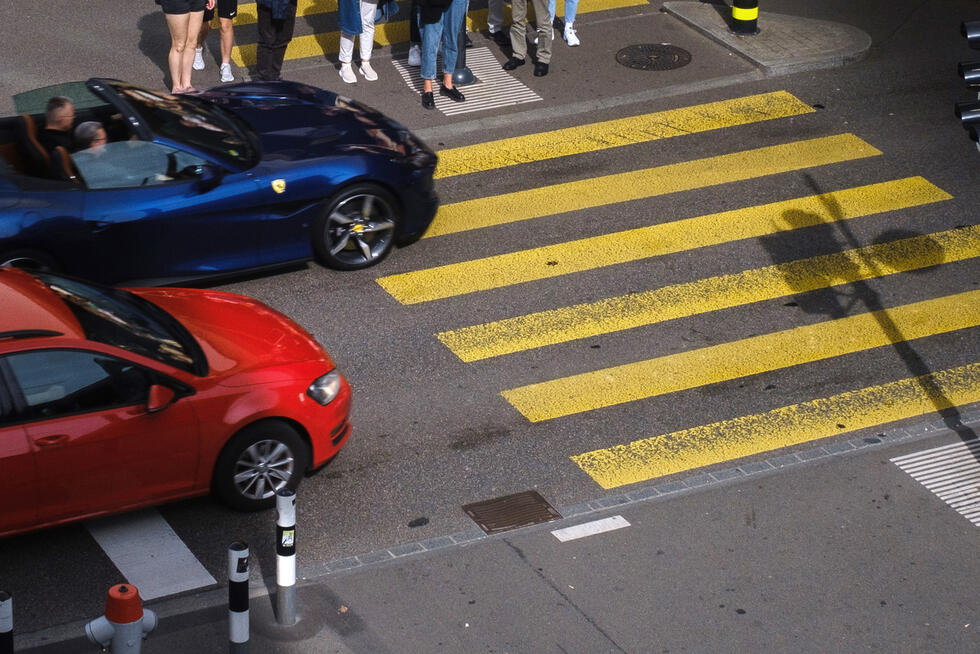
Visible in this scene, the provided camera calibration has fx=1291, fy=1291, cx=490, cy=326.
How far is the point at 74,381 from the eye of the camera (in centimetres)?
704

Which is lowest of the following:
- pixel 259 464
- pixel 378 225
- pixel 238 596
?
pixel 259 464

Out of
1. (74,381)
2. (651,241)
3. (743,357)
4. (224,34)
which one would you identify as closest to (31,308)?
(74,381)

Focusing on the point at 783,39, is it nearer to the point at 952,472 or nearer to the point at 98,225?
the point at 952,472

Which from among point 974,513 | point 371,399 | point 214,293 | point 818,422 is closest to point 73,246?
point 214,293

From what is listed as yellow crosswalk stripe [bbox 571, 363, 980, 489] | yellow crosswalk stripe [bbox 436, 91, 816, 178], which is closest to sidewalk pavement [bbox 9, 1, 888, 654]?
yellow crosswalk stripe [bbox 571, 363, 980, 489]

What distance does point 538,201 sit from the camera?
11.8 metres

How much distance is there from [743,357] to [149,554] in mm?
Answer: 4643

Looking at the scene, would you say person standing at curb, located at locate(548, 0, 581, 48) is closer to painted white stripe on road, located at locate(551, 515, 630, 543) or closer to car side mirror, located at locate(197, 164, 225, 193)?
car side mirror, located at locate(197, 164, 225, 193)

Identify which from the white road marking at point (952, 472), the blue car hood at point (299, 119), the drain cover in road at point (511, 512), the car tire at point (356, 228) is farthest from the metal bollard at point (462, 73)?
the white road marking at point (952, 472)

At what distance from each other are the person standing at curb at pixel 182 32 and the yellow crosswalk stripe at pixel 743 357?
18.5 feet

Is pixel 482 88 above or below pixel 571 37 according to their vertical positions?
below

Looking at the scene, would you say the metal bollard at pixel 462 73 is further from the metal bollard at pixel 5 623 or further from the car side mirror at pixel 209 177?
the metal bollard at pixel 5 623

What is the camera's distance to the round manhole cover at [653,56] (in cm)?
1481

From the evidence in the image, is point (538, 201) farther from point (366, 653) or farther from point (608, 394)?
point (366, 653)
